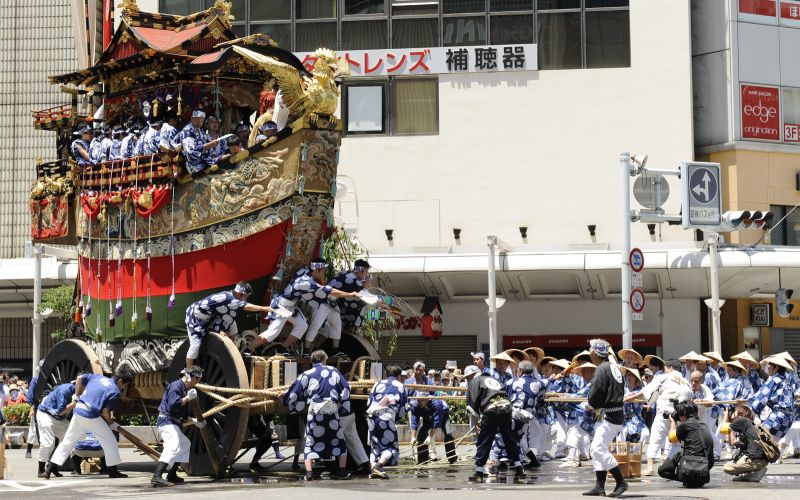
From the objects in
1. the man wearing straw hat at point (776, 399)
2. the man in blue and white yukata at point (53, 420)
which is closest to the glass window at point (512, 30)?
the man wearing straw hat at point (776, 399)

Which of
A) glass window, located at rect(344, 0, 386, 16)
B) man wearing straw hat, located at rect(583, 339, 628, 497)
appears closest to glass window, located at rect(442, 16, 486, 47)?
glass window, located at rect(344, 0, 386, 16)

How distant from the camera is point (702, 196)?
28.4 meters

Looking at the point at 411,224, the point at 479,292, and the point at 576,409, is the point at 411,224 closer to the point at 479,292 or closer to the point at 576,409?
the point at 479,292

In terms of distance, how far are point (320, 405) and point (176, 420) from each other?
1807 millimetres

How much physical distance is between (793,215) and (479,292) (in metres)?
8.73

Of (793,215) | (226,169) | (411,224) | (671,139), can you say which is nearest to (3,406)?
(411,224)

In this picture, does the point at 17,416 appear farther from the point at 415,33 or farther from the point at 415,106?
the point at 415,33

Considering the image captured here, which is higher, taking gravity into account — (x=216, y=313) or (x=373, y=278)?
(x=373, y=278)

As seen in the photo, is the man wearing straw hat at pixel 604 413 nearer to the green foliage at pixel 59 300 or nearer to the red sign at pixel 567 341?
the red sign at pixel 567 341

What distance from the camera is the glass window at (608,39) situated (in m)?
35.2

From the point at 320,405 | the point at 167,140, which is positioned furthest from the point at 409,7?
the point at 320,405

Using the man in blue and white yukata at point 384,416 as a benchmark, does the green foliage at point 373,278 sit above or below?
above

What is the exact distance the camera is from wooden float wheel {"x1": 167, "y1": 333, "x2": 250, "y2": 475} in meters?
16.4

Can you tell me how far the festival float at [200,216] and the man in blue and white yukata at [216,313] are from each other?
202 millimetres
